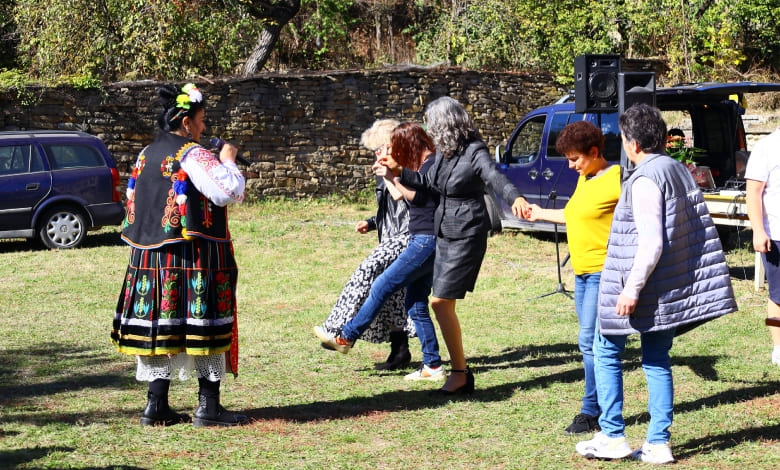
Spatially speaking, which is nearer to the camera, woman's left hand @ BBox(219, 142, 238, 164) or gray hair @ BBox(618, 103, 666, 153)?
gray hair @ BBox(618, 103, 666, 153)

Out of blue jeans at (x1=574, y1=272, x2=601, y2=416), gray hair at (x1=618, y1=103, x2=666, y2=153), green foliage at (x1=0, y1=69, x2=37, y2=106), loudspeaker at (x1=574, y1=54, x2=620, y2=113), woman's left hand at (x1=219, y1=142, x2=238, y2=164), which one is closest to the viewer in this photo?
gray hair at (x1=618, y1=103, x2=666, y2=153)

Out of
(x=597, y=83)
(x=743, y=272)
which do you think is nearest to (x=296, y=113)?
(x=743, y=272)

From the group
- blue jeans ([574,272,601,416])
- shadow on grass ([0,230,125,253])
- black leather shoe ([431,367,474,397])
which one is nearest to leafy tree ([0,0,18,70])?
shadow on grass ([0,230,125,253])

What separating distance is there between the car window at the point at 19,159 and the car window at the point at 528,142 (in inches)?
263

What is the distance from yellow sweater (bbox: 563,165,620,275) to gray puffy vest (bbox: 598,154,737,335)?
1.30ft

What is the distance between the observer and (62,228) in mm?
13891

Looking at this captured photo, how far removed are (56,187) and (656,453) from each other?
10958mm

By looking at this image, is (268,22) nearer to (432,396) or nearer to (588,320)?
(432,396)

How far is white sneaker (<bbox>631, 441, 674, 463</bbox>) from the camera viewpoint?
4.78 metres

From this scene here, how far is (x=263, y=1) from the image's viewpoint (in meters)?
20.0

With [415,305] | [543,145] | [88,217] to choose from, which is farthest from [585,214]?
[88,217]

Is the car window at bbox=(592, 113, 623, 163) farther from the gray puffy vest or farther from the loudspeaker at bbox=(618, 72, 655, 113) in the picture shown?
the gray puffy vest

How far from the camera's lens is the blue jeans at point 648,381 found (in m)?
4.74

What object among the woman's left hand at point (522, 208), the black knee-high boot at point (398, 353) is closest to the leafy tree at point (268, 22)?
the black knee-high boot at point (398, 353)
